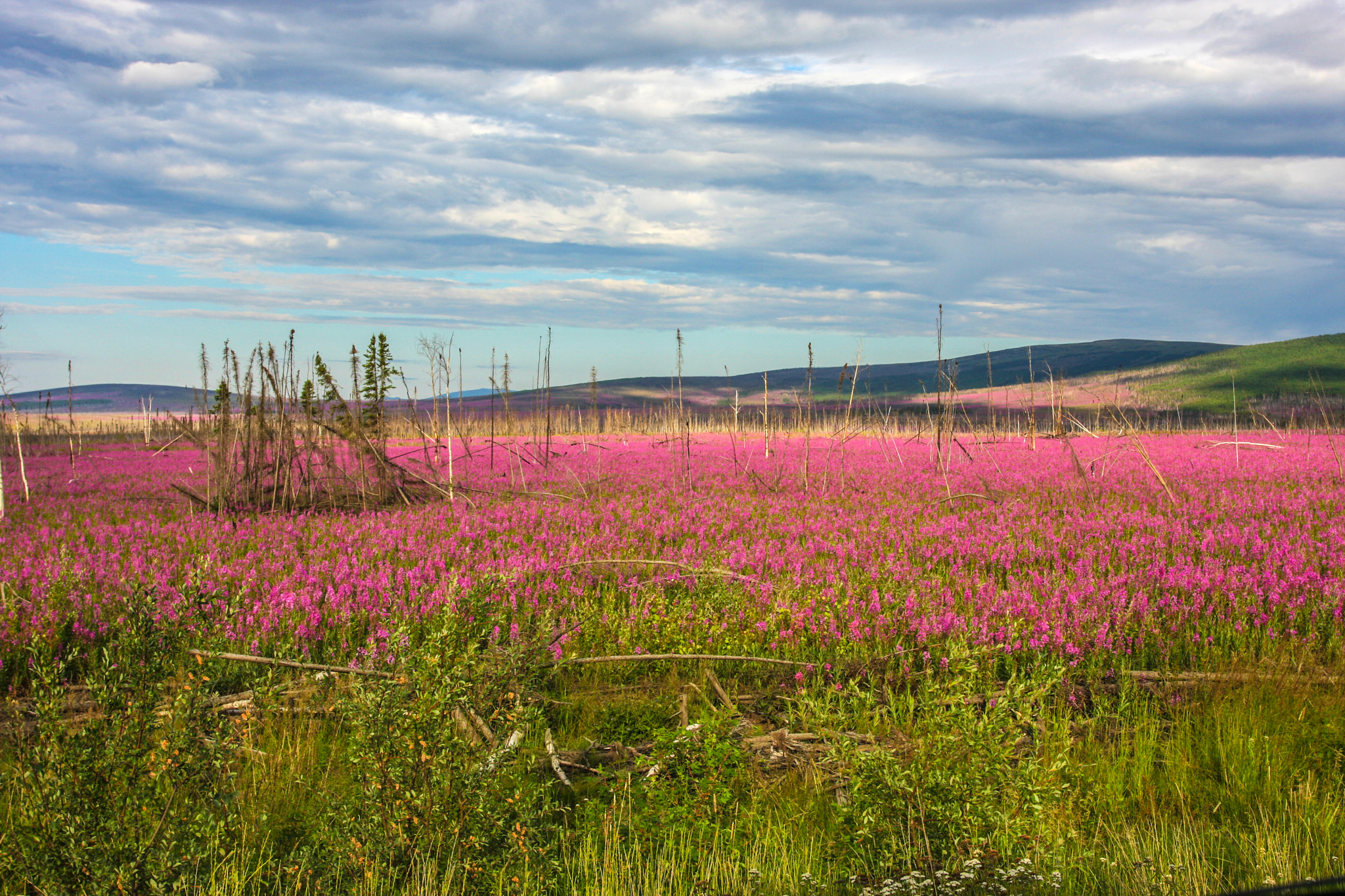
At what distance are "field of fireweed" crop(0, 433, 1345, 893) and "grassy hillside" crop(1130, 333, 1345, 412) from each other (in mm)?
124233

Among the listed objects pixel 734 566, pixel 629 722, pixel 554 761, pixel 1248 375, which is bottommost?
pixel 629 722

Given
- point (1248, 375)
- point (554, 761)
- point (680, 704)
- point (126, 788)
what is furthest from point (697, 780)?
point (1248, 375)

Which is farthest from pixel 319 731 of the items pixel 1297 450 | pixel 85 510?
pixel 1297 450

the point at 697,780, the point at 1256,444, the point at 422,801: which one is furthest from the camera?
the point at 1256,444

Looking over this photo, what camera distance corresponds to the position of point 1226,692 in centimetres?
518

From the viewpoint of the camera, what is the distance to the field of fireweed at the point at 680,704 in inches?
115

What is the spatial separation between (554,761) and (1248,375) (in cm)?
17167

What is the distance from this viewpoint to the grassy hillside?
118 m

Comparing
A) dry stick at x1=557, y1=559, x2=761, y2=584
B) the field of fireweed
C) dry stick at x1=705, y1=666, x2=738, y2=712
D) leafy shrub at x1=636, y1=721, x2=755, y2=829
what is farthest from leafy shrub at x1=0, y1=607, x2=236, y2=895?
dry stick at x1=557, y1=559, x2=761, y2=584

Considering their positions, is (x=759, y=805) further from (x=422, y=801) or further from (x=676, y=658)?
(x=676, y=658)

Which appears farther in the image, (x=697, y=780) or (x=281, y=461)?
(x=281, y=461)

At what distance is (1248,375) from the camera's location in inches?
5418

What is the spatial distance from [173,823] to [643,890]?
177 centimetres

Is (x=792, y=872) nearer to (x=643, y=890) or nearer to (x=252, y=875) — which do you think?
(x=643, y=890)
